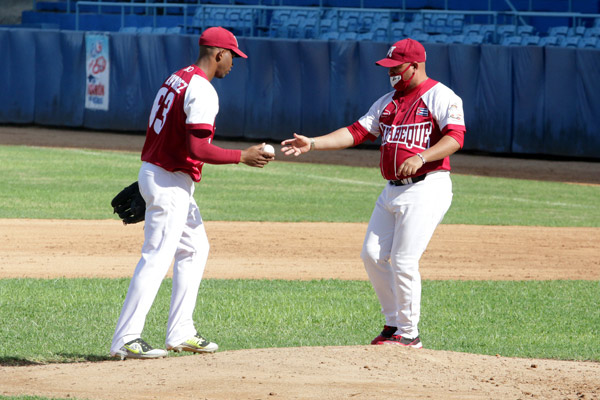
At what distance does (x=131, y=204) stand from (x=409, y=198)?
1712 mm

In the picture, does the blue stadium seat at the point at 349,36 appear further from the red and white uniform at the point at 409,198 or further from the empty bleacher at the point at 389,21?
the red and white uniform at the point at 409,198

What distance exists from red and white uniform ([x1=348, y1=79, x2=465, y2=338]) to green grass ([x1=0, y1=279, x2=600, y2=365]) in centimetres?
77

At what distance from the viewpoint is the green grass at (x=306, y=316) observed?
21.8ft

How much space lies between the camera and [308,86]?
2297 cm

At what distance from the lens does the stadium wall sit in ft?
67.4

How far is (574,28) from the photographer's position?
21766 millimetres

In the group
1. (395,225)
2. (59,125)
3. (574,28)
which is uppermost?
(574,28)

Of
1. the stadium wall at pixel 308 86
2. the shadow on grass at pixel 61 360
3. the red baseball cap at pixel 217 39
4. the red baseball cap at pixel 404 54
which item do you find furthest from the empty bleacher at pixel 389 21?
the shadow on grass at pixel 61 360

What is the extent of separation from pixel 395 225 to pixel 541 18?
20.2 metres

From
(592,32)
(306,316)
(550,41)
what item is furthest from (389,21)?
(306,316)

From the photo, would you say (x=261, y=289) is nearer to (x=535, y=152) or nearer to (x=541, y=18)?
(x=535, y=152)

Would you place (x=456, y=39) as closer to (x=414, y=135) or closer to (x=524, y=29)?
(x=524, y=29)

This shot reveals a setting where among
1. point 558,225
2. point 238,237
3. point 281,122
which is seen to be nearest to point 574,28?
point 281,122

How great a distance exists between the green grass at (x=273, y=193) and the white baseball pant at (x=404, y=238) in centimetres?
699
